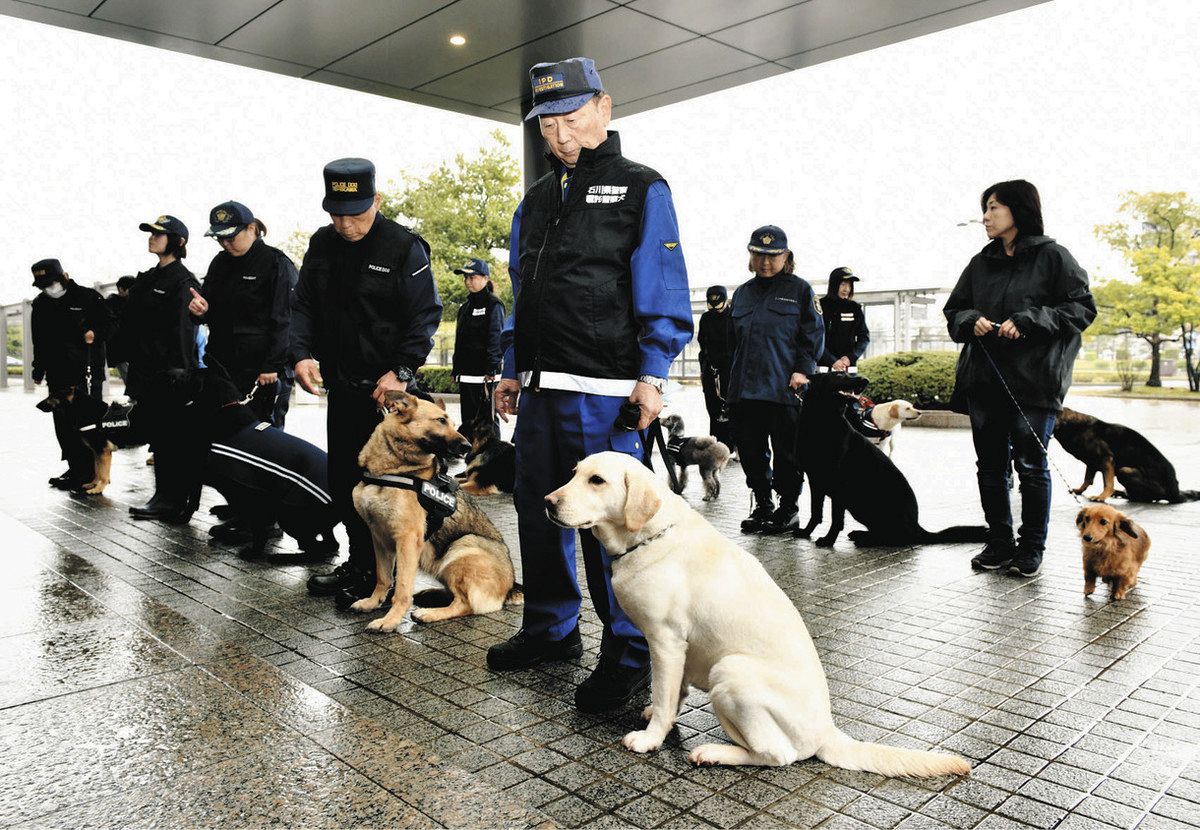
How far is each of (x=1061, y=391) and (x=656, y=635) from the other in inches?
141

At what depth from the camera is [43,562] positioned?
16.9 ft

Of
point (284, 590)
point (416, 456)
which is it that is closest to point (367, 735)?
point (416, 456)

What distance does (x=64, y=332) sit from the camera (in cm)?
864

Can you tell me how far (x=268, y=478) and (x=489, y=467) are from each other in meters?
2.91

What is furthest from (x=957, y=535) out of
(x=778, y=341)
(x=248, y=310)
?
(x=248, y=310)

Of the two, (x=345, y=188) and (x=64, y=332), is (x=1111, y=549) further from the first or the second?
(x=64, y=332)

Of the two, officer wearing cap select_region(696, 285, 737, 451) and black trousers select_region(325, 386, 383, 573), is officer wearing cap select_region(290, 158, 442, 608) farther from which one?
officer wearing cap select_region(696, 285, 737, 451)

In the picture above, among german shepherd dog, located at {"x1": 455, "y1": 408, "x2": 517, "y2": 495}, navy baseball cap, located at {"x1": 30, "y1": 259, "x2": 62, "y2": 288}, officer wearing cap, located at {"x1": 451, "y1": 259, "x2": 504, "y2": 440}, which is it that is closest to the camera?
german shepherd dog, located at {"x1": 455, "y1": 408, "x2": 517, "y2": 495}

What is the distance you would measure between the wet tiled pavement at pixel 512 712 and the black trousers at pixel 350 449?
1.20 ft

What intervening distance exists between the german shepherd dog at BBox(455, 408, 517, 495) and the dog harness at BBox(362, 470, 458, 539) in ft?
12.4

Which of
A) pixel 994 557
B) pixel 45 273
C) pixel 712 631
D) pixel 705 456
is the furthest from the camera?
pixel 45 273

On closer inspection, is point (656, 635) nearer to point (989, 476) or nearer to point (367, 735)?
point (367, 735)

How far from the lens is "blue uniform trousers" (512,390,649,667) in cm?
319

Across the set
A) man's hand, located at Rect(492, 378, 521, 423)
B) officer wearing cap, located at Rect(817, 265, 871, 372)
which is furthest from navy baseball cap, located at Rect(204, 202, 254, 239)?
officer wearing cap, located at Rect(817, 265, 871, 372)
